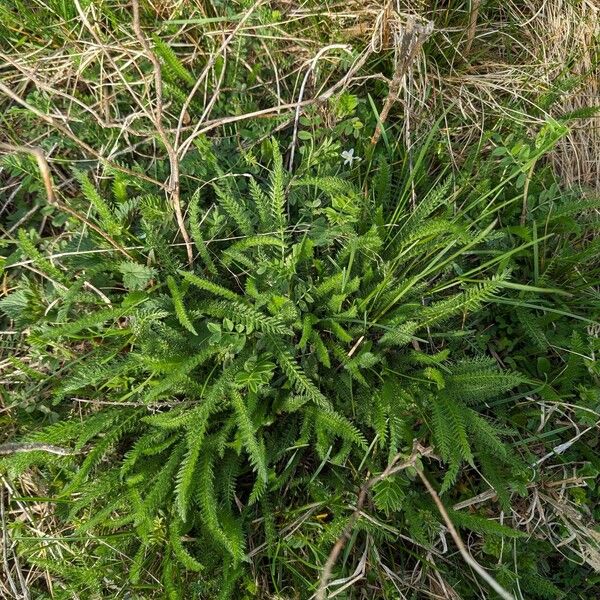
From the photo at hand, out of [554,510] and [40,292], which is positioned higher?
[40,292]

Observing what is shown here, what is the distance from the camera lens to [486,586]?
2141mm

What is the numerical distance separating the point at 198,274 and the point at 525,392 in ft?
4.26

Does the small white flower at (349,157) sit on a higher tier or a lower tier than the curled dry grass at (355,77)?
lower

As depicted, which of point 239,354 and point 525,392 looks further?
point 525,392

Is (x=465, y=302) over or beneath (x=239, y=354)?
over

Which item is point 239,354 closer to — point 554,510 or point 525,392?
point 525,392

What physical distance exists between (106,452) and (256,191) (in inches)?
42.4

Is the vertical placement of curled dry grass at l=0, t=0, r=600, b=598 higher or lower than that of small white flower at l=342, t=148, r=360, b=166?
higher

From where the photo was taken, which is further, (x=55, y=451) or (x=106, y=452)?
(x=106, y=452)

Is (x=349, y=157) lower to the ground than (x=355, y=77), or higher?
lower

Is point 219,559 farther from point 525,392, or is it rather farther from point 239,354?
point 525,392

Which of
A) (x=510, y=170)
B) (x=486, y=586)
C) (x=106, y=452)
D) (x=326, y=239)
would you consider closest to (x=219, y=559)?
(x=106, y=452)

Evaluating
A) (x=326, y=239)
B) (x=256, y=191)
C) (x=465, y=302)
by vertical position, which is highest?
(x=256, y=191)

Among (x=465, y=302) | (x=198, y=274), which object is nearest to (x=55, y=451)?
(x=198, y=274)
